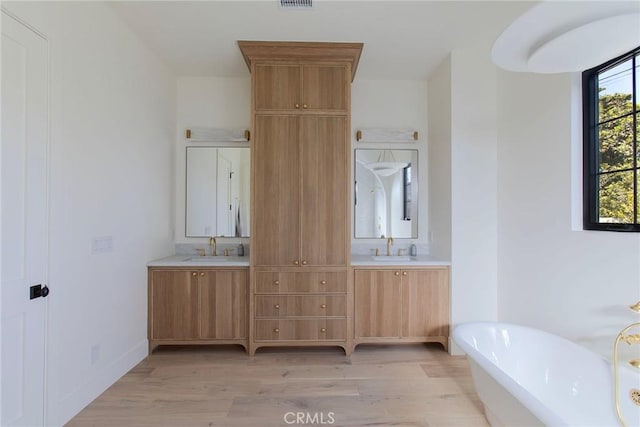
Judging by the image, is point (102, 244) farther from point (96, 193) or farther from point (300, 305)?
point (300, 305)

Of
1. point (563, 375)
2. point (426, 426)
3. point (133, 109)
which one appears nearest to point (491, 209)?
point (563, 375)

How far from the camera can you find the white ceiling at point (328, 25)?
2145 millimetres

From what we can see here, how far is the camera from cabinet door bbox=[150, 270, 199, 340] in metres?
2.68

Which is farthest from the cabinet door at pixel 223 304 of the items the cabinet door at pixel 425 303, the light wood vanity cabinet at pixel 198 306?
the cabinet door at pixel 425 303

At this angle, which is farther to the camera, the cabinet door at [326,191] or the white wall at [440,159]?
the white wall at [440,159]

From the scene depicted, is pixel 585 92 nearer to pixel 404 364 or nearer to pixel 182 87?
pixel 404 364

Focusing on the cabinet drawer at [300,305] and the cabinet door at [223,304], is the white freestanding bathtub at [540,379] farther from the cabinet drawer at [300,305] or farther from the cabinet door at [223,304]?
the cabinet door at [223,304]

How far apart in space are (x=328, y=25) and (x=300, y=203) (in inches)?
59.9

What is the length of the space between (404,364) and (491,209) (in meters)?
1.67

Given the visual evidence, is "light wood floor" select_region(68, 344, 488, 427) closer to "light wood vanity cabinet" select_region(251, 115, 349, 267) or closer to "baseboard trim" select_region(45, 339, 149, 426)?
"baseboard trim" select_region(45, 339, 149, 426)

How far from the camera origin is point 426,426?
1.78 m

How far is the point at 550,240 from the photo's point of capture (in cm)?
216

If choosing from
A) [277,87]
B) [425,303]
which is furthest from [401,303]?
[277,87]

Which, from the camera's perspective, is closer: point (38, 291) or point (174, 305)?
point (38, 291)
